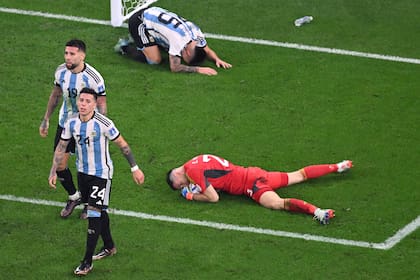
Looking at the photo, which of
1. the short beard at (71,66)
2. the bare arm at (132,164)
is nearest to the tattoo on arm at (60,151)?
the bare arm at (132,164)

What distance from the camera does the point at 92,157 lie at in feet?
38.4

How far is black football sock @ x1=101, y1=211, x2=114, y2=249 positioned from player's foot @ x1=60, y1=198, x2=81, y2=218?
2.78 feet

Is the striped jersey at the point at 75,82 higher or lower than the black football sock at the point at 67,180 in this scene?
higher

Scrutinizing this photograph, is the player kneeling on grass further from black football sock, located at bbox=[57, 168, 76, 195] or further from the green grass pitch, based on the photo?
black football sock, located at bbox=[57, 168, 76, 195]

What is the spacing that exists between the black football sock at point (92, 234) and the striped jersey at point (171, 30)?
5035mm

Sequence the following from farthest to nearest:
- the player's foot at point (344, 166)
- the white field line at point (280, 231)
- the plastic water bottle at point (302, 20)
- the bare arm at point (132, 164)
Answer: the plastic water bottle at point (302, 20)
the player's foot at point (344, 166)
the white field line at point (280, 231)
the bare arm at point (132, 164)

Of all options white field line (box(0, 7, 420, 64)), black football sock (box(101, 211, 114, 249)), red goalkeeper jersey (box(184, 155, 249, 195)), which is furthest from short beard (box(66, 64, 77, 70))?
white field line (box(0, 7, 420, 64))

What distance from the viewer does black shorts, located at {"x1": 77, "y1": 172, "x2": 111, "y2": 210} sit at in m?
11.6

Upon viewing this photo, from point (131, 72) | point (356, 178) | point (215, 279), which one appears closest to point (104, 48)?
point (131, 72)

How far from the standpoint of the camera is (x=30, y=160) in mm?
14000

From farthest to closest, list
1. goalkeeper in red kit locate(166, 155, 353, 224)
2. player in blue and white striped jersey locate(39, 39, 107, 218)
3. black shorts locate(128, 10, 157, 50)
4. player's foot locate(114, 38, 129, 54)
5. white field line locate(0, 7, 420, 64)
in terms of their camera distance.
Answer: white field line locate(0, 7, 420, 64) → player's foot locate(114, 38, 129, 54) → black shorts locate(128, 10, 157, 50) → goalkeeper in red kit locate(166, 155, 353, 224) → player in blue and white striped jersey locate(39, 39, 107, 218)

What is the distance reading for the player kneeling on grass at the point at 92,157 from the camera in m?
11.5

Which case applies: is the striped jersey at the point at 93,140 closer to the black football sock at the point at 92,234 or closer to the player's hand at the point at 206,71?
the black football sock at the point at 92,234

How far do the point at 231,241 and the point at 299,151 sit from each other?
93.2 inches
